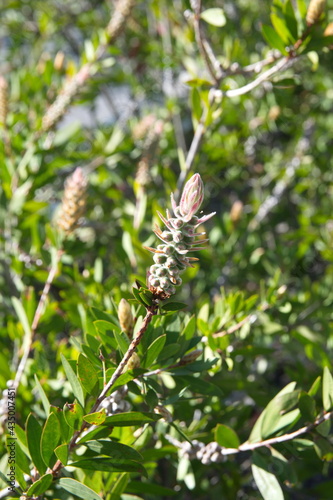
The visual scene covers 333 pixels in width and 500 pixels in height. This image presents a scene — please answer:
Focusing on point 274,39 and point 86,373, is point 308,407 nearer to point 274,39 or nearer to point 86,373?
point 86,373

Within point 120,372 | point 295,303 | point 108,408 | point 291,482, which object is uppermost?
point 120,372

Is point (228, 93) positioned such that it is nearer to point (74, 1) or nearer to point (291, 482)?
point (291, 482)

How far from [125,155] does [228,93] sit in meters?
0.83

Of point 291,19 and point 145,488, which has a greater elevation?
point 291,19

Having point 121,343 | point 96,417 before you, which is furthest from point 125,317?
point 96,417

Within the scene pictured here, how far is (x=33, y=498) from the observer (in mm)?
708

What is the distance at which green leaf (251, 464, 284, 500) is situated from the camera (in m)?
0.77

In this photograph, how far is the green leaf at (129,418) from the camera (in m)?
0.71

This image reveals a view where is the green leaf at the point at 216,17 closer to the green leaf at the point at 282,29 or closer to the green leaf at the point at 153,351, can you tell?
the green leaf at the point at 282,29

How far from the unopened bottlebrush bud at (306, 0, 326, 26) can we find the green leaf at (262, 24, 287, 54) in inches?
2.6

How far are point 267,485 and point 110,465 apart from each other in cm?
27

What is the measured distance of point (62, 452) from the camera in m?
0.67

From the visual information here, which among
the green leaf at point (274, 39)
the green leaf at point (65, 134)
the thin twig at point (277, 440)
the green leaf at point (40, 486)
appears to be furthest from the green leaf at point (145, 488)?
the green leaf at point (65, 134)

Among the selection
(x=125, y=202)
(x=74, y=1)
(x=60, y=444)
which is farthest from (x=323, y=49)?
(x=74, y=1)
